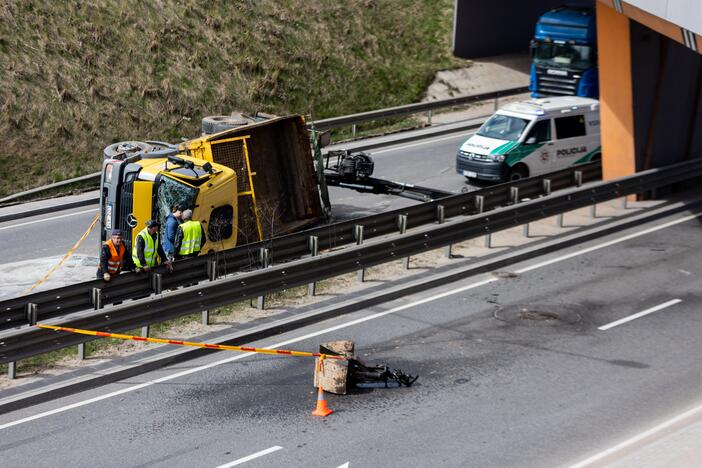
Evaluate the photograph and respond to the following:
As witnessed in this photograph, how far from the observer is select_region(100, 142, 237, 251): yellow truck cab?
17016mm

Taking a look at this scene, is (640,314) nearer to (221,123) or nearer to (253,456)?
(253,456)

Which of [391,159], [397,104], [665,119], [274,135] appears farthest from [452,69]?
[274,135]

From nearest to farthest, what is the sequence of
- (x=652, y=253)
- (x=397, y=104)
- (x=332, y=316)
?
(x=332, y=316) < (x=652, y=253) < (x=397, y=104)

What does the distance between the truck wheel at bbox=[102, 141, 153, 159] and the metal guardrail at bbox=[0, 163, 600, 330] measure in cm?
306

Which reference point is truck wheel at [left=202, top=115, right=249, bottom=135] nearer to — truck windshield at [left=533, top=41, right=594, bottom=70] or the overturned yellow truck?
the overturned yellow truck

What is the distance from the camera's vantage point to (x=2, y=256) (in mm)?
20281

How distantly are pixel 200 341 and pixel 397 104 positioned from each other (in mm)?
19065

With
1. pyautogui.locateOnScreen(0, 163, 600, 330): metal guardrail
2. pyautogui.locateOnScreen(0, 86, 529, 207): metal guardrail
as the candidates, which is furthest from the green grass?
pyautogui.locateOnScreen(0, 163, 600, 330): metal guardrail

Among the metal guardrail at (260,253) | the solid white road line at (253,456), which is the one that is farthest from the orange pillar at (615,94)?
the solid white road line at (253,456)

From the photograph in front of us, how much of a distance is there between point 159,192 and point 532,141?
34.6 feet

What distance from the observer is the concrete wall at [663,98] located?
22.2 meters

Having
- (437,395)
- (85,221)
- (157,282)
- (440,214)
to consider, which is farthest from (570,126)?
(437,395)

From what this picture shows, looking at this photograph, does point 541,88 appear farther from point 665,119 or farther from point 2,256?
point 2,256

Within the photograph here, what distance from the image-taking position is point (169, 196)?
670 inches
